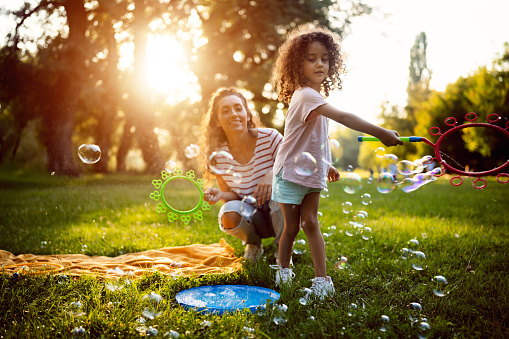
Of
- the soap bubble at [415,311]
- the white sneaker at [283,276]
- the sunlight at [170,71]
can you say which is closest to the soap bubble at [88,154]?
the white sneaker at [283,276]

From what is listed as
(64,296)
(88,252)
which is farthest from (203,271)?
(88,252)

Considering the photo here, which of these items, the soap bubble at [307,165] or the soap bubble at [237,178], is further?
the soap bubble at [237,178]

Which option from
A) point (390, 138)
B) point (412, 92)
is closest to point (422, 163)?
point (390, 138)

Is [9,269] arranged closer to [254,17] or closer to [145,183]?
[145,183]

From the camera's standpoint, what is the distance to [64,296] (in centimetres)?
216

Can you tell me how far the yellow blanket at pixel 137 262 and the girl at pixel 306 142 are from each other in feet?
2.27

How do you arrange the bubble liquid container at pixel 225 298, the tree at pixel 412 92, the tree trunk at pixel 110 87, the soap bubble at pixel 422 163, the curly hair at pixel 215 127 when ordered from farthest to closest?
the tree at pixel 412 92
the tree trunk at pixel 110 87
the curly hair at pixel 215 127
the soap bubble at pixel 422 163
the bubble liquid container at pixel 225 298

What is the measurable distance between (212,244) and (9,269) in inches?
64.1

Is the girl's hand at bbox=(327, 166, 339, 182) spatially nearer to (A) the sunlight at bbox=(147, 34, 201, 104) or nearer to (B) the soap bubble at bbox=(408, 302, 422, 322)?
(B) the soap bubble at bbox=(408, 302, 422, 322)

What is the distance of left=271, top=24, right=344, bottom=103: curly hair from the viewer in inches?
99.6

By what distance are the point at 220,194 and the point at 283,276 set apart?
918 mm

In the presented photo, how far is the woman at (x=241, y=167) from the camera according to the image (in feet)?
10.2

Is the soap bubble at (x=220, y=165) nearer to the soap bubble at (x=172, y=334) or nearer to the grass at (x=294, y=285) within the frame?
the grass at (x=294, y=285)

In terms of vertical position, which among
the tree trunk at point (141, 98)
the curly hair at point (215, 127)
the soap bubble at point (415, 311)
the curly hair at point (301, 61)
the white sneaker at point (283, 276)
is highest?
the tree trunk at point (141, 98)
